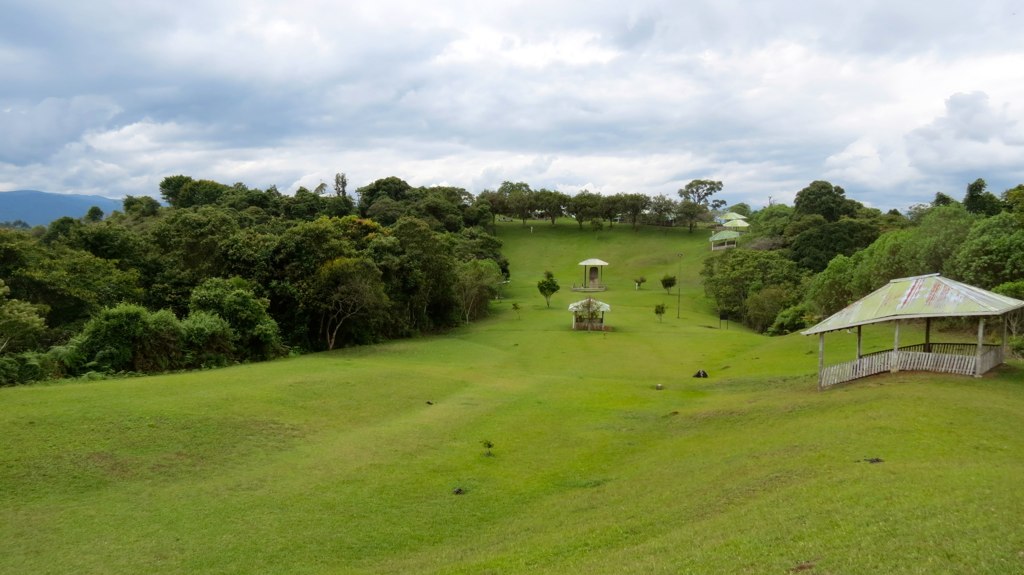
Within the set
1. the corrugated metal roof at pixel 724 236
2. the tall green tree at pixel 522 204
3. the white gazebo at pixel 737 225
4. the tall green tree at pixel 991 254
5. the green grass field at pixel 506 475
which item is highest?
the tall green tree at pixel 522 204

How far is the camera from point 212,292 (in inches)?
1292

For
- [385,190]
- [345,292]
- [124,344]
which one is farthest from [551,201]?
[124,344]

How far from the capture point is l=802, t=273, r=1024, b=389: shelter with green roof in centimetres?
2034

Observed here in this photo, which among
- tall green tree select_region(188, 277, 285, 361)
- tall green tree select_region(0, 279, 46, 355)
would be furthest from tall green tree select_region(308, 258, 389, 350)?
tall green tree select_region(0, 279, 46, 355)

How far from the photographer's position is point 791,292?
5859cm

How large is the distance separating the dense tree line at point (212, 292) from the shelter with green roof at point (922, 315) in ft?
87.1

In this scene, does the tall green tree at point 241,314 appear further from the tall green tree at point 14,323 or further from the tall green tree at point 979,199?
the tall green tree at point 979,199

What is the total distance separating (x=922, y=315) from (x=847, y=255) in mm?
51581

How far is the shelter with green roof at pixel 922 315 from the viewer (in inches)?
801

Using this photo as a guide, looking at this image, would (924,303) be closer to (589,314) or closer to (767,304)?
(589,314)

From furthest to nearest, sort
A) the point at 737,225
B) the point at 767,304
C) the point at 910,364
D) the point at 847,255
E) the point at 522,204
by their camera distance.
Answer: the point at 522,204
the point at 737,225
the point at 847,255
the point at 767,304
the point at 910,364

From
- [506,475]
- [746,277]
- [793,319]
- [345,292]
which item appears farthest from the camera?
[746,277]

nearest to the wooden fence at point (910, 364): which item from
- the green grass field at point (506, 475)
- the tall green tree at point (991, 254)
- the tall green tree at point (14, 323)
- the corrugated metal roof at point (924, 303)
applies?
the green grass field at point (506, 475)

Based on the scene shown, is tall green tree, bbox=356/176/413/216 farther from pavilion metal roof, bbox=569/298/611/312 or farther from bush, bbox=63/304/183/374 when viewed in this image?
bush, bbox=63/304/183/374
